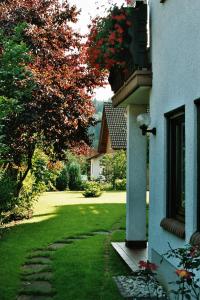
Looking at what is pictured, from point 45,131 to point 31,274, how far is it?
19.8 ft

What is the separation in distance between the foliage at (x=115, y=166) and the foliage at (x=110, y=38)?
1003 inches

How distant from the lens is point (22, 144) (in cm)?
1485

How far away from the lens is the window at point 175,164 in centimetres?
734

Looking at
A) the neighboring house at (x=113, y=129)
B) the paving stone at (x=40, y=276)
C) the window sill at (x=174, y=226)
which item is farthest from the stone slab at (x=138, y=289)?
the neighboring house at (x=113, y=129)

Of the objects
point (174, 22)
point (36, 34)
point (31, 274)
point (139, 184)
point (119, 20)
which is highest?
point (36, 34)

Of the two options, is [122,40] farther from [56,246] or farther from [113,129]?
[113,129]

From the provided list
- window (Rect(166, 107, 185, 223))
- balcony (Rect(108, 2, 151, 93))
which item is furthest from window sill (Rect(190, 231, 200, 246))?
balcony (Rect(108, 2, 151, 93))

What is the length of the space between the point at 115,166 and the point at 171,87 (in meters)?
28.4

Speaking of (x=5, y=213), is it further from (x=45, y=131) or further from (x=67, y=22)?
(x=67, y=22)

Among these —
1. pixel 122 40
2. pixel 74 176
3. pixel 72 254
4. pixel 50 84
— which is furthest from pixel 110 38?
pixel 74 176

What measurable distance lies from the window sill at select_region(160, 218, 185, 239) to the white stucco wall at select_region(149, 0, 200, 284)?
0.10 metres

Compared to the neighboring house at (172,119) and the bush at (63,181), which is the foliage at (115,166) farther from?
the neighboring house at (172,119)

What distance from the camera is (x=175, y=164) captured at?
7.55 metres

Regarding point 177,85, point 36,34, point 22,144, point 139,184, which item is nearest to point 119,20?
point 177,85
